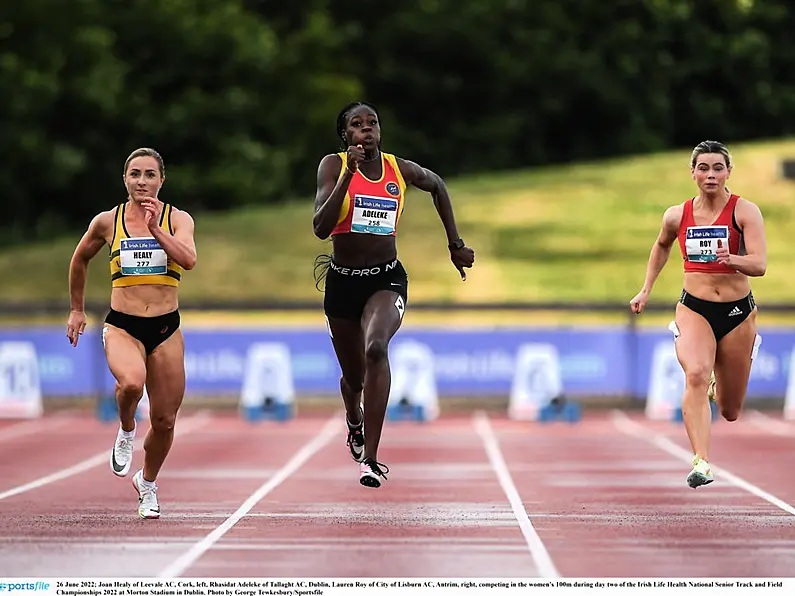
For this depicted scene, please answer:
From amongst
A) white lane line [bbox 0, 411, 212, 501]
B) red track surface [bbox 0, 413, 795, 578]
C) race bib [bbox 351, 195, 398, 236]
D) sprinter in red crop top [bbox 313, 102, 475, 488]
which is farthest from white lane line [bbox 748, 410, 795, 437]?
race bib [bbox 351, 195, 398, 236]

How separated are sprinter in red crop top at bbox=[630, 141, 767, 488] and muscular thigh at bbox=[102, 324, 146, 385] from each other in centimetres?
333

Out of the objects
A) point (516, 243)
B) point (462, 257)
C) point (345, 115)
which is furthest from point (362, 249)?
point (516, 243)

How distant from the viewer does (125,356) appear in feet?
34.7

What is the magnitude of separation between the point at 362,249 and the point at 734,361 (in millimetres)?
2674

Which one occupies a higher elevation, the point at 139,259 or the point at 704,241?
the point at 704,241

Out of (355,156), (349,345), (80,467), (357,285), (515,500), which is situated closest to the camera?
(355,156)

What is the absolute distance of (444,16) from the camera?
2377 inches

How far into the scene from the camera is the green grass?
1649 inches

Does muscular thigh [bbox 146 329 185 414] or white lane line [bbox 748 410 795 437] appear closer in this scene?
muscular thigh [bbox 146 329 185 414]

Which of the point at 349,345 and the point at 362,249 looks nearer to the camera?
the point at 362,249

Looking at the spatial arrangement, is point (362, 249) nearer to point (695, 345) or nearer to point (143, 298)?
point (143, 298)

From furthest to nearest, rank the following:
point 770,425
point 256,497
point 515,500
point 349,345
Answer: point 770,425, point 256,497, point 515,500, point 349,345

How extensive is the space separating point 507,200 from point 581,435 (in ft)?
97.1

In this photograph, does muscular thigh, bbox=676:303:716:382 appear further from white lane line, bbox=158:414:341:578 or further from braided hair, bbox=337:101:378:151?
white lane line, bbox=158:414:341:578
